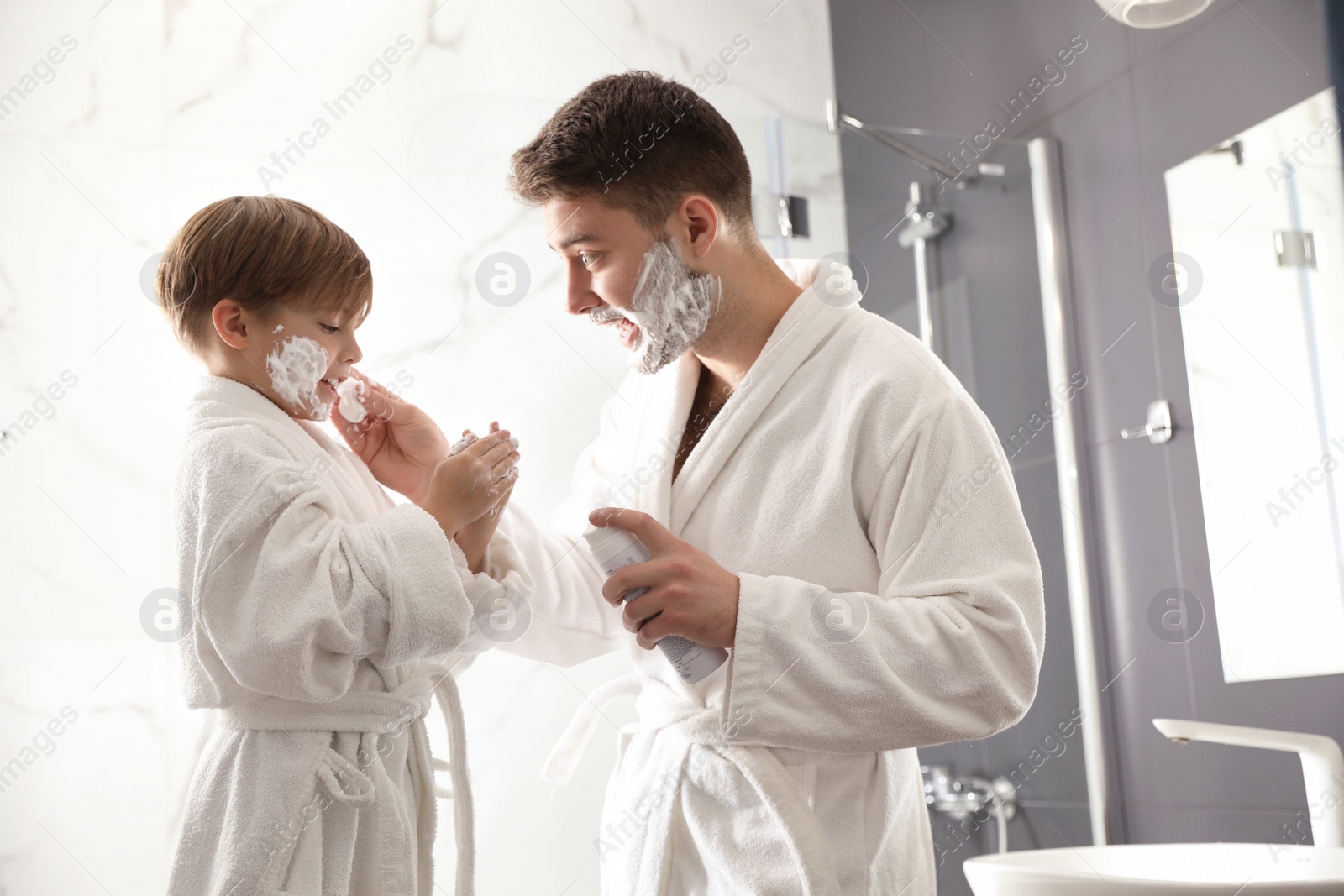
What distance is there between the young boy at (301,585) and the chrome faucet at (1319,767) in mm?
875

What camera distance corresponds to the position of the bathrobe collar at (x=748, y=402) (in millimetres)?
1127

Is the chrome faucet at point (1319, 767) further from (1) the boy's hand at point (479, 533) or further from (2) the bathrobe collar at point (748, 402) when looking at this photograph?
(1) the boy's hand at point (479, 533)

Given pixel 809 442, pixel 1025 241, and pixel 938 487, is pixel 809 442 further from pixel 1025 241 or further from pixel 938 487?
pixel 1025 241

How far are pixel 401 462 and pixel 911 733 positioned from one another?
23.7 inches

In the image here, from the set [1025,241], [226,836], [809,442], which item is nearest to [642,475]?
[809,442]

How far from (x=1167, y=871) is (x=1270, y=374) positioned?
637mm

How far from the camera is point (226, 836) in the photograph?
87 cm

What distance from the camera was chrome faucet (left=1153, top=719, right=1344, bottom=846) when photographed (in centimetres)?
120

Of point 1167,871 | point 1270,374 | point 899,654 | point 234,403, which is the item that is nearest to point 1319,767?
point 1167,871

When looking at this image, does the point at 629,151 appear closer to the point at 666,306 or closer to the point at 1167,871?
the point at 666,306

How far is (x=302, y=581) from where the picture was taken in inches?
32.9

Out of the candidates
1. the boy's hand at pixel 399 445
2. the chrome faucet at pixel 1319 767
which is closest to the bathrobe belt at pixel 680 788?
the boy's hand at pixel 399 445

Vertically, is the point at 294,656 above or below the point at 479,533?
below

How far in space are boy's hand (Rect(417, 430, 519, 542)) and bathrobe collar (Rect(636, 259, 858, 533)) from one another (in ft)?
0.68
